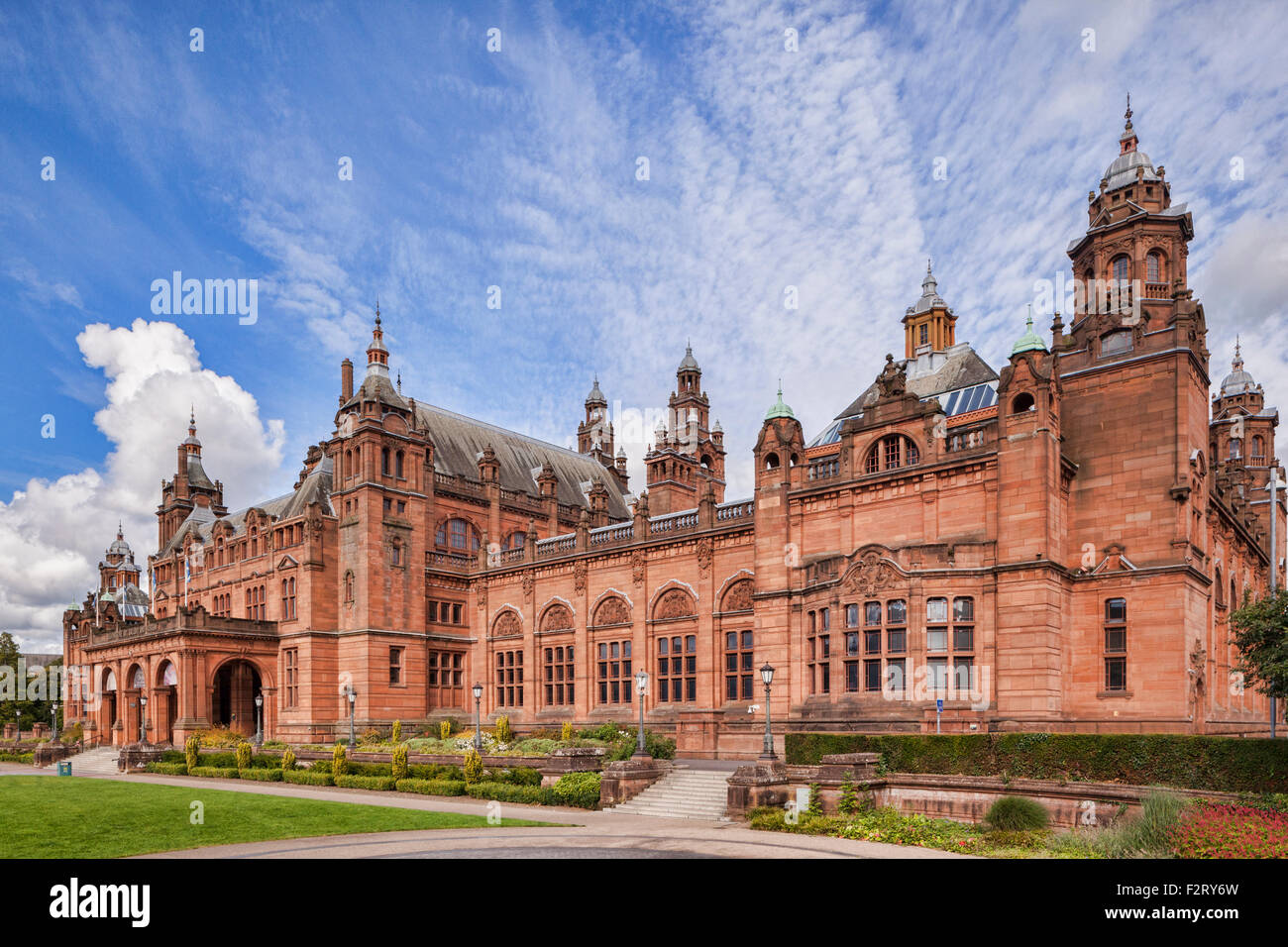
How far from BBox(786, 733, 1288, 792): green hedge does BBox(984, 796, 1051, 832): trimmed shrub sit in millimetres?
1852

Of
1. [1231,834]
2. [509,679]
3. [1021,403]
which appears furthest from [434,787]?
[1021,403]

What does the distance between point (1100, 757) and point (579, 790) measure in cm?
1498

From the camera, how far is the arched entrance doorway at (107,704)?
60.1 meters

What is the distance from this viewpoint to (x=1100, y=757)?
22422 millimetres

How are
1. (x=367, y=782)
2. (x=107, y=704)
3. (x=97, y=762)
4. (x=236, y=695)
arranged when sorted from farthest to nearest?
(x=107, y=704), (x=236, y=695), (x=97, y=762), (x=367, y=782)

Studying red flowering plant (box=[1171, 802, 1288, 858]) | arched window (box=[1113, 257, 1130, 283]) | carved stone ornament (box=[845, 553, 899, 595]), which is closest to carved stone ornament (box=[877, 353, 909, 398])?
carved stone ornament (box=[845, 553, 899, 595])

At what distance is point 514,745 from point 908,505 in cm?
1929

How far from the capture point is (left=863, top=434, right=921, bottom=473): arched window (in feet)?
111

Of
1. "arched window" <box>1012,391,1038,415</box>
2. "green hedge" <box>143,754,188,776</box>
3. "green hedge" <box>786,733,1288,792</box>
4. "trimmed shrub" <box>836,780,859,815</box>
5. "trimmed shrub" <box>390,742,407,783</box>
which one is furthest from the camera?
"green hedge" <box>143,754,188,776</box>

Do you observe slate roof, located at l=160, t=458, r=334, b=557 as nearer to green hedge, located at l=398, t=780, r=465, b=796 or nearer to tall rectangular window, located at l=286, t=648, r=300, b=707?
tall rectangular window, located at l=286, t=648, r=300, b=707

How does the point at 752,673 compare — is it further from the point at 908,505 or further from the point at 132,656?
the point at 132,656

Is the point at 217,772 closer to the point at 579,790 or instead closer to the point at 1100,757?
the point at 579,790
